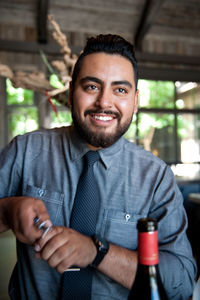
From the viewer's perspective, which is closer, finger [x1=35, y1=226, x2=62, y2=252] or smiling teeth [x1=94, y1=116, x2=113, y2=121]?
finger [x1=35, y1=226, x2=62, y2=252]

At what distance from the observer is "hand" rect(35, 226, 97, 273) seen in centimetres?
63

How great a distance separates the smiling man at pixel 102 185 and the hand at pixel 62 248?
0.17m

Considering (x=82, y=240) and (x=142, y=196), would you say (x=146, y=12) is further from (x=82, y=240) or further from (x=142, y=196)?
(x=82, y=240)

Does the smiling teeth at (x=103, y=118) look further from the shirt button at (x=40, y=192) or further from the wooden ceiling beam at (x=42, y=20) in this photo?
the wooden ceiling beam at (x=42, y=20)

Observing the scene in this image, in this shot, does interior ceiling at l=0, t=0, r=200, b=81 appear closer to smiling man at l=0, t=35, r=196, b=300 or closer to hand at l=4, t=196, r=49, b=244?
smiling man at l=0, t=35, r=196, b=300

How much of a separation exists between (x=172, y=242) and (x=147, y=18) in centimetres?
480

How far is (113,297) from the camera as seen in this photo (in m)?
0.96

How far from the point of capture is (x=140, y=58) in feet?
18.1

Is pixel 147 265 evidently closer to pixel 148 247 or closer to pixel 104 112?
pixel 148 247

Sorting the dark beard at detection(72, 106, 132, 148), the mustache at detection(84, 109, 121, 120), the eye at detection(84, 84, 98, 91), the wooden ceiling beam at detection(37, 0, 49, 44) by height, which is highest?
the wooden ceiling beam at detection(37, 0, 49, 44)

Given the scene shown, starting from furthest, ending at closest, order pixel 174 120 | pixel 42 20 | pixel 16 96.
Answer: pixel 174 120, pixel 16 96, pixel 42 20

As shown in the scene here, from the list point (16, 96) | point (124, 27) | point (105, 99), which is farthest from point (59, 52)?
point (105, 99)

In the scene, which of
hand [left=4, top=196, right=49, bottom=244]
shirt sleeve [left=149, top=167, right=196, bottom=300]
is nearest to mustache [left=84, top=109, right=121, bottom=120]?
shirt sleeve [left=149, top=167, right=196, bottom=300]

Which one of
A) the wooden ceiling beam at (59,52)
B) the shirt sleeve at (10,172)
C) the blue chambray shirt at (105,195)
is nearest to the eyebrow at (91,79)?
the blue chambray shirt at (105,195)
